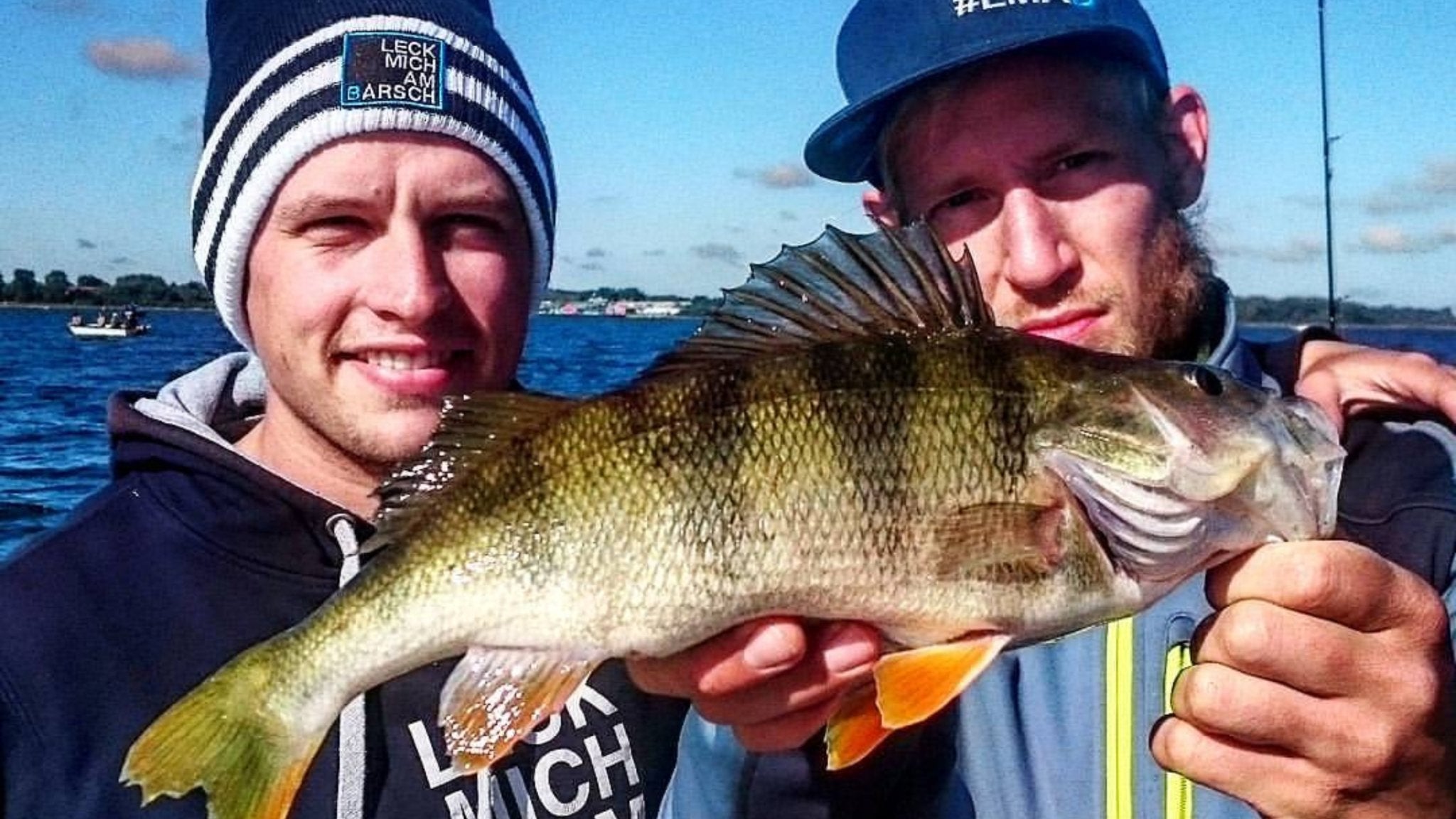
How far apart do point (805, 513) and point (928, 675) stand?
36 cm

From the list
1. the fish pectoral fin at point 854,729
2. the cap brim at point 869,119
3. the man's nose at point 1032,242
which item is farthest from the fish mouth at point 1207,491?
the cap brim at point 869,119

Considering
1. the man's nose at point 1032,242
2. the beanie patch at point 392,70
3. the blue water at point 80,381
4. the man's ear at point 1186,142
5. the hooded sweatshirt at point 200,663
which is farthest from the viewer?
the blue water at point 80,381

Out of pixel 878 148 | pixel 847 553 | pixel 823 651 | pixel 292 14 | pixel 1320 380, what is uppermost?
pixel 292 14

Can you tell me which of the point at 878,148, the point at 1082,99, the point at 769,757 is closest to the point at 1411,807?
the point at 769,757

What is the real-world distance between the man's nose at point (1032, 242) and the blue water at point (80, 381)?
104 cm

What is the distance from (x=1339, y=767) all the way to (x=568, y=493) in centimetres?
142

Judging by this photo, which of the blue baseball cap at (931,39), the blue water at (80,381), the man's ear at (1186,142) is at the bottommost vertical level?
the blue water at (80,381)

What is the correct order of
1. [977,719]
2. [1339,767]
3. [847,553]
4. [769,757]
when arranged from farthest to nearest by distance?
1. [977,719]
2. [769,757]
3. [847,553]
4. [1339,767]

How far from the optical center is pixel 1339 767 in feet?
6.73

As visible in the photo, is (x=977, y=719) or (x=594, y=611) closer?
(x=594, y=611)

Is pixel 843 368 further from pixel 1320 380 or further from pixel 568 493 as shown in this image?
pixel 1320 380

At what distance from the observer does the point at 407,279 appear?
3.28m

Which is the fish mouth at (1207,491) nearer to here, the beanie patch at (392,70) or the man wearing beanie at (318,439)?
the man wearing beanie at (318,439)

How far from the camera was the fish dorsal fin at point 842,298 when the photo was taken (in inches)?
94.8
